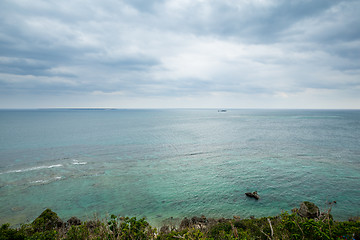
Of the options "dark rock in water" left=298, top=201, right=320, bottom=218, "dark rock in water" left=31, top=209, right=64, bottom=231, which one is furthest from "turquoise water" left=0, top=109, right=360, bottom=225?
"dark rock in water" left=298, top=201, right=320, bottom=218

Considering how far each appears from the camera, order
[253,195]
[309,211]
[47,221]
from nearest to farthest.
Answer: [47,221] → [309,211] → [253,195]

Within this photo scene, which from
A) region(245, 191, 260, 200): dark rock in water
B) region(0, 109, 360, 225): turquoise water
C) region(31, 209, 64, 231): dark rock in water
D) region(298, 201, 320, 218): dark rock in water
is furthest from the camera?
region(245, 191, 260, 200): dark rock in water

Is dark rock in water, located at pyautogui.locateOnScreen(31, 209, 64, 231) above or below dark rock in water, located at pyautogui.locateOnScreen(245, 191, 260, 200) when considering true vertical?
above

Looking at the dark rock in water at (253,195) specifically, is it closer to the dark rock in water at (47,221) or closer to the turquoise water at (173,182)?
the turquoise water at (173,182)

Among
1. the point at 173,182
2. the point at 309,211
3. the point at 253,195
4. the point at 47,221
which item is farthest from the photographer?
the point at 173,182

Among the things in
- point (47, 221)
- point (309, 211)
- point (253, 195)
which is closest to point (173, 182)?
point (253, 195)

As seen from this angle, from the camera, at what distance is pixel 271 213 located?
23281 millimetres

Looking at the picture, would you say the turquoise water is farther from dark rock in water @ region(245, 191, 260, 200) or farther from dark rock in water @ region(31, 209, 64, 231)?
dark rock in water @ region(31, 209, 64, 231)

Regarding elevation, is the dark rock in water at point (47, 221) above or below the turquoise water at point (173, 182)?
above

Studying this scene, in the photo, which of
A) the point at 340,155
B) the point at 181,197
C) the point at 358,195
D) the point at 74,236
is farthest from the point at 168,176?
the point at 340,155

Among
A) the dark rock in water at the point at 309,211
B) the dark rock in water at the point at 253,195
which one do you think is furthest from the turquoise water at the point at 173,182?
the dark rock in water at the point at 309,211

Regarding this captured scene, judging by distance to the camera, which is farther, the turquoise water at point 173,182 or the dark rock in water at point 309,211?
the turquoise water at point 173,182

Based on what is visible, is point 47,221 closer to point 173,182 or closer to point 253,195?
point 173,182

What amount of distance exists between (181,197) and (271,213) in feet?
39.7
